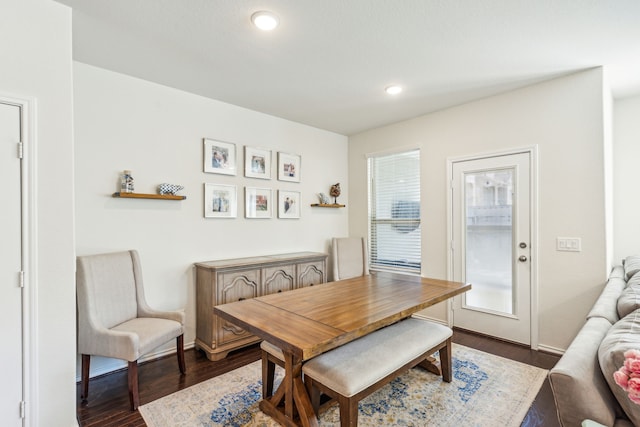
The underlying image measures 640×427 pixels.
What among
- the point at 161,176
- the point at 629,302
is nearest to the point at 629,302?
the point at 629,302

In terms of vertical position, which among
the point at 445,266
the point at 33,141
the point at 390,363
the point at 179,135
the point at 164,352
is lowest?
the point at 164,352

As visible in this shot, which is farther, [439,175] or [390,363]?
[439,175]

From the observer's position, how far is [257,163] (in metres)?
3.67

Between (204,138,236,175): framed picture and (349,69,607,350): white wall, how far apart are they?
2575 mm

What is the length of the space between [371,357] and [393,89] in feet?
8.21

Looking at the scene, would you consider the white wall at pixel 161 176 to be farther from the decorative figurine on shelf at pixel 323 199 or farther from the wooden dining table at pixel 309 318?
the wooden dining table at pixel 309 318

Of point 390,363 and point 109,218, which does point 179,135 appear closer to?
point 109,218

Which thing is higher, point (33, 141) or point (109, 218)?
point (33, 141)

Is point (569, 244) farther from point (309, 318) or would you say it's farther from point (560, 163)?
point (309, 318)

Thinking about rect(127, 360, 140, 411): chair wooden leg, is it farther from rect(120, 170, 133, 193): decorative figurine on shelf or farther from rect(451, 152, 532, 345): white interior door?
rect(451, 152, 532, 345): white interior door

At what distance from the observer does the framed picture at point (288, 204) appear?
3914 millimetres

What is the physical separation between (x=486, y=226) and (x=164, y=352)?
3.55 meters

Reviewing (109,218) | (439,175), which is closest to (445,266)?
(439,175)

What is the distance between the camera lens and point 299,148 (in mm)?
4176
